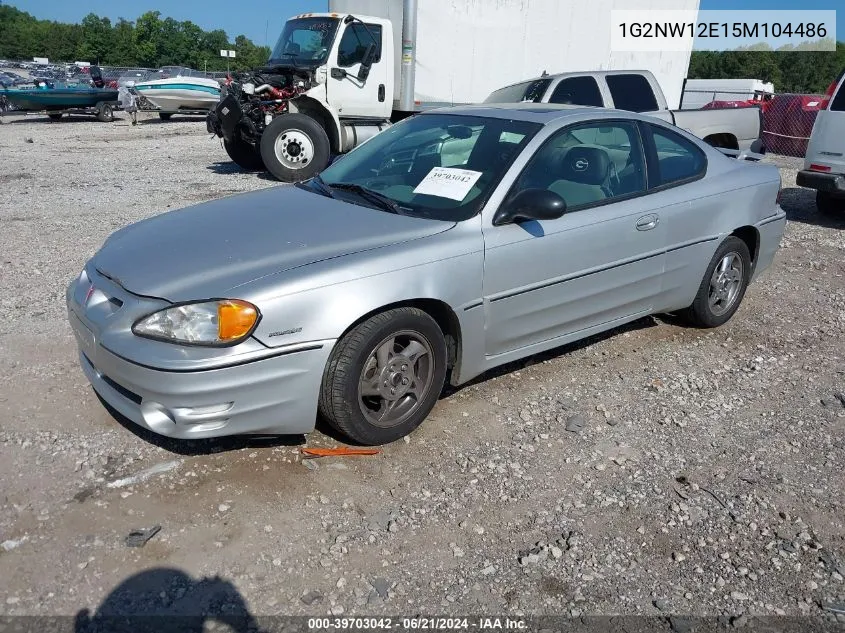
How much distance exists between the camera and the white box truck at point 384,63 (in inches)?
444

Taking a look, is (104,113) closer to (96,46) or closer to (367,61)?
(367,61)

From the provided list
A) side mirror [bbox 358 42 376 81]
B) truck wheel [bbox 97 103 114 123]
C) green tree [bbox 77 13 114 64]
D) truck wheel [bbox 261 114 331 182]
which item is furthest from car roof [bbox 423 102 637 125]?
green tree [bbox 77 13 114 64]

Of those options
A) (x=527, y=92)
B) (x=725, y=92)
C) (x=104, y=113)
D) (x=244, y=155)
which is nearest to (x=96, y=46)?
(x=104, y=113)

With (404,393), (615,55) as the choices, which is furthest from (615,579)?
(615,55)

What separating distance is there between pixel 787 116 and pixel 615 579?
19.3 m

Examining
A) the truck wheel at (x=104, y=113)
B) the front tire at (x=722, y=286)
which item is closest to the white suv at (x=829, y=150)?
the front tire at (x=722, y=286)

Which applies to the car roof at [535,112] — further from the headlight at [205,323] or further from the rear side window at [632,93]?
the rear side window at [632,93]

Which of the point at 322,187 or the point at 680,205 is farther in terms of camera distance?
the point at 680,205

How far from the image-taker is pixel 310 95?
11.4 metres

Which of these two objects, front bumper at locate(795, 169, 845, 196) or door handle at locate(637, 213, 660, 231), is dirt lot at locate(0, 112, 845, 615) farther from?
front bumper at locate(795, 169, 845, 196)

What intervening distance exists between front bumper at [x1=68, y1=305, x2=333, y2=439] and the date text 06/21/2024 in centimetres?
93

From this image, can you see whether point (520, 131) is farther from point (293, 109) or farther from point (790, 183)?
point (790, 183)

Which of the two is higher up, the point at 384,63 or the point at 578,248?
the point at 384,63

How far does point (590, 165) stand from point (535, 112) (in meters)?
0.46
